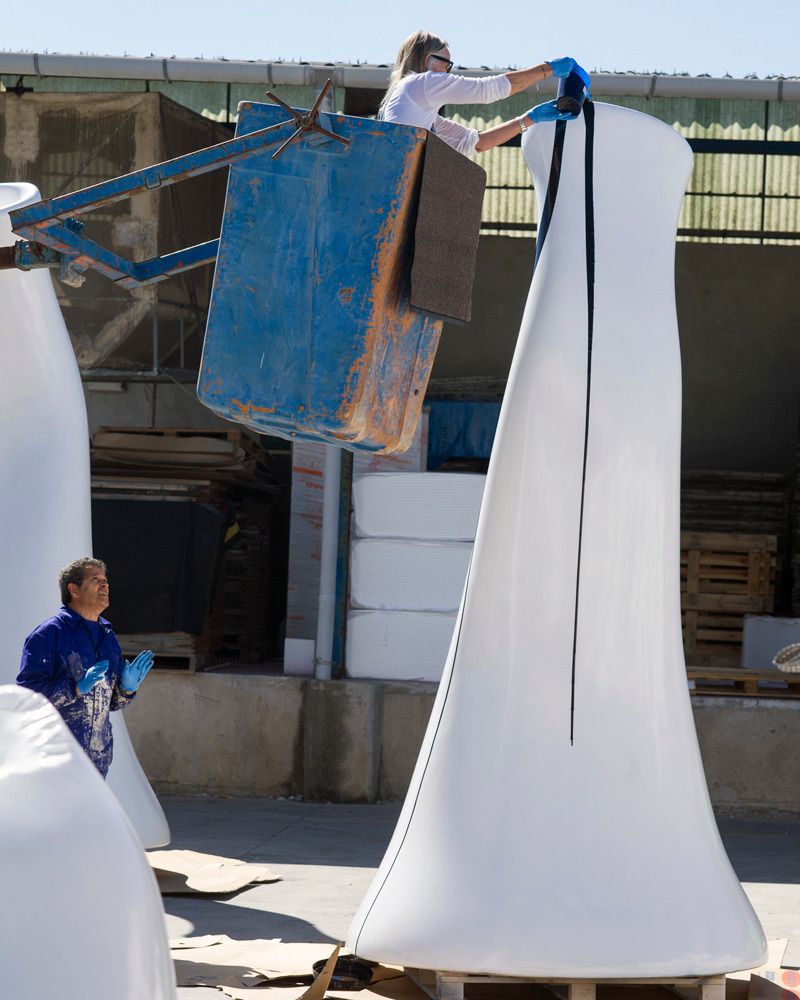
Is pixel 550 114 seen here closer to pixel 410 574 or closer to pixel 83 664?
pixel 83 664

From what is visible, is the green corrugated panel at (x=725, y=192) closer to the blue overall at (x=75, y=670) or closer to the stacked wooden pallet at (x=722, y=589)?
the stacked wooden pallet at (x=722, y=589)

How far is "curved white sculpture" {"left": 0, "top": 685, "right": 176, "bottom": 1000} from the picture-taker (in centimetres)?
238

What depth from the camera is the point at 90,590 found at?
15.5 ft

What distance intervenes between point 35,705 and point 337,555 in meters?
6.83

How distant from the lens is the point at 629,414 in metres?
4.54

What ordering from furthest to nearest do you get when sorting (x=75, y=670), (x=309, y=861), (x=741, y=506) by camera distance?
(x=741, y=506) < (x=309, y=861) < (x=75, y=670)

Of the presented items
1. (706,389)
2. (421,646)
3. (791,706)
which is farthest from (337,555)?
(706,389)

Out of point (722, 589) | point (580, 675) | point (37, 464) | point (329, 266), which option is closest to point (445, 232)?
point (329, 266)

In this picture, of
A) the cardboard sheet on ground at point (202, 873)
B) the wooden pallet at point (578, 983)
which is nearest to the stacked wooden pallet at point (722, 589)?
the cardboard sheet on ground at point (202, 873)

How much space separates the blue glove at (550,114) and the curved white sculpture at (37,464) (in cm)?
249

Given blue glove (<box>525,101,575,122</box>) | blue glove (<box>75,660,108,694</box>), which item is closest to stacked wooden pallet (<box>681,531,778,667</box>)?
blue glove (<box>525,101,575,122</box>)

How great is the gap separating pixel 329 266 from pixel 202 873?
394cm

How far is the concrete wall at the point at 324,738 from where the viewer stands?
9102 mm

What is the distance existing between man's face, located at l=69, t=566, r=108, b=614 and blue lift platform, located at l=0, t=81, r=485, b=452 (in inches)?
39.9
